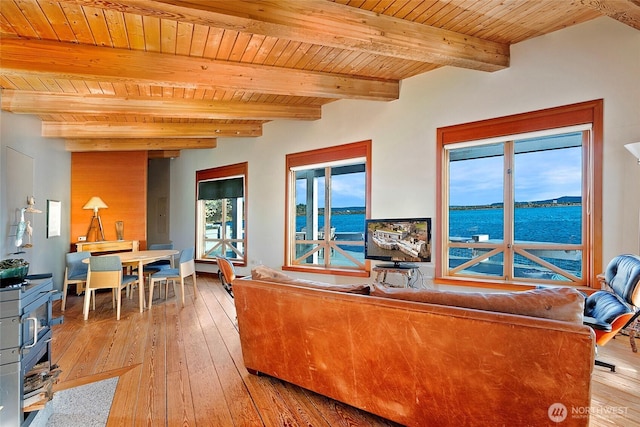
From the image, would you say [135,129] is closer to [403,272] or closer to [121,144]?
[121,144]

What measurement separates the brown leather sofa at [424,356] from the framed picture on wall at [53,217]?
458 centimetres

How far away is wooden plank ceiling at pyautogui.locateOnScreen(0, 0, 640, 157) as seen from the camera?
2496 millimetres

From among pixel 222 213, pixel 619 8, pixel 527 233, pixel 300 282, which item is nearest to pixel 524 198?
pixel 527 233

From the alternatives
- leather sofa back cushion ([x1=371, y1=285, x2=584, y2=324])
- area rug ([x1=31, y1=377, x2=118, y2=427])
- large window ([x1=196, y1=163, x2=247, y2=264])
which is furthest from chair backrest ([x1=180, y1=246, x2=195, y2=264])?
leather sofa back cushion ([x1=371, y1=285, x2=584, y2=324])

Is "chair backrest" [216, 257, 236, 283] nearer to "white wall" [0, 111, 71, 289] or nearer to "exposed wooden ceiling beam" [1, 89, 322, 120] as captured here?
"exposed wooden ceiling beam" [1, 89, 322, 120]

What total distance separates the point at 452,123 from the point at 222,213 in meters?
5.06

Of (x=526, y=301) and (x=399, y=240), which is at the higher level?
(x=399, y=240)

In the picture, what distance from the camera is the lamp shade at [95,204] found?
5.91 metres

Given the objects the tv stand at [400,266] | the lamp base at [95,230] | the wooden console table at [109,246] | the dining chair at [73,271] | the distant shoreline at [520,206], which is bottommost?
the dining chair at [73,271]

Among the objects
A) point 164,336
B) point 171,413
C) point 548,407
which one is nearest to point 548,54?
point 548,407

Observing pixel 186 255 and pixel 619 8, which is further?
pixel 186 255

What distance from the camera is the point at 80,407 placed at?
7.06ft

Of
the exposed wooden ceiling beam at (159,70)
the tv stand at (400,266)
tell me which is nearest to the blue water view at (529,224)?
the tv stand at (400,266)

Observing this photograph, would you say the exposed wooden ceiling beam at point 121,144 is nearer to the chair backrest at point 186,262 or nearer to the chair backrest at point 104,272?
the chair backrest at point 186,262
